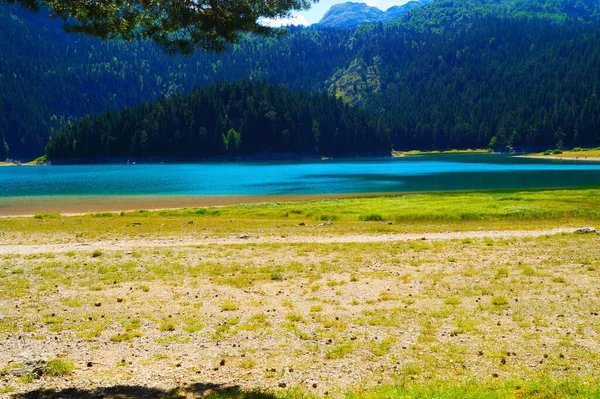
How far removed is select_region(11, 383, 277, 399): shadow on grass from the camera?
345 inches

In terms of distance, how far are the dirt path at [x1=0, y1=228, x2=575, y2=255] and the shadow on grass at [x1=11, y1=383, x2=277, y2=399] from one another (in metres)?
17.6

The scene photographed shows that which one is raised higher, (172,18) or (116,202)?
(172,18)

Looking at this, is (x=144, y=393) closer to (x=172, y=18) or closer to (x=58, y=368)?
(x=58, y=368)

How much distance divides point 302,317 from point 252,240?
52.1 feet

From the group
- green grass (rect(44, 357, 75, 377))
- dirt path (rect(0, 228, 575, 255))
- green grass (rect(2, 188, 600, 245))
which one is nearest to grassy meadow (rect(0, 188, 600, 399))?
green grass (rect(44, 357, 75, 377))

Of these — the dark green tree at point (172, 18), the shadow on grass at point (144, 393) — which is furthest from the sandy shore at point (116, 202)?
the shadow on grass at point (144, 393)

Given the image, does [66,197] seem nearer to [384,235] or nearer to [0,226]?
[0,226]

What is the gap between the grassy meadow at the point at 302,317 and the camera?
9.52 metres

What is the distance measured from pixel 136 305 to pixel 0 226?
27.7 meters

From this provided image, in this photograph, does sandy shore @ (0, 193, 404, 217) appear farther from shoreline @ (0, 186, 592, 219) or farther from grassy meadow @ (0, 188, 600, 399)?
grassy meadow @ (0, 188, 600, 399)

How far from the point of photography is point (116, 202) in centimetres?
6556

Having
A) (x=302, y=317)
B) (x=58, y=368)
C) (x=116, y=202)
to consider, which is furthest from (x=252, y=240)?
(x=116, y=202)

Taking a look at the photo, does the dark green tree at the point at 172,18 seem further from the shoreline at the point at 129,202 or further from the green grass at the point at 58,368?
the shoreline at the point at 129,202

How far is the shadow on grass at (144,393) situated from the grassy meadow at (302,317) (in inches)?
2.2
